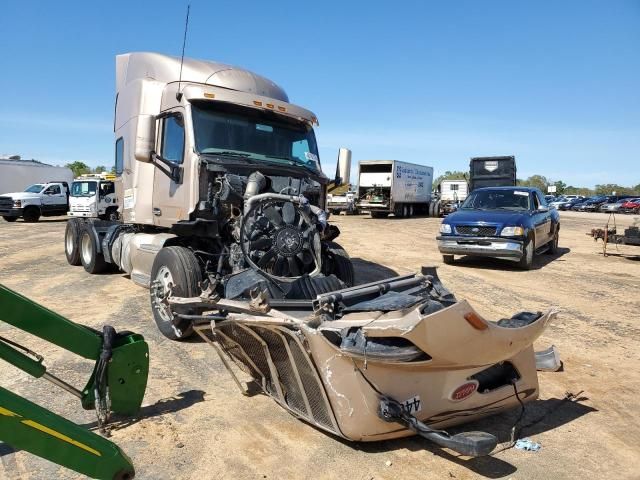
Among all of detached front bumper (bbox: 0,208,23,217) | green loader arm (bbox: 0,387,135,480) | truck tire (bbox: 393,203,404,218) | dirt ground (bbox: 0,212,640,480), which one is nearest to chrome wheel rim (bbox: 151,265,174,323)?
dirt ground (bbox: 0,212,640,480)

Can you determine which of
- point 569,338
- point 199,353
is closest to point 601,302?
point 569,338

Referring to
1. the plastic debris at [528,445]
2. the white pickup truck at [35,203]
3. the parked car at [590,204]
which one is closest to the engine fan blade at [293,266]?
the plastic debris at [528,445]

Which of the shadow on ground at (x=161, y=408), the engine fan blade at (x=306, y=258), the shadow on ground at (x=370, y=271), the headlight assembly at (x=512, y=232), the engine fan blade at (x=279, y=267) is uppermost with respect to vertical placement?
the headlight assembly at (x=512, y=232)

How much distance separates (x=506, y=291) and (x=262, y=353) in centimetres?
633

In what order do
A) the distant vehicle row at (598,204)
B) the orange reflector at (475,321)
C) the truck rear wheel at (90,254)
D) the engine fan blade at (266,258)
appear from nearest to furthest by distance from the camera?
the orange reflector at (475,321), the engine fan blade at (266,258), the truck rear wheel at (90,254), the distant vehicle row at (598,204)

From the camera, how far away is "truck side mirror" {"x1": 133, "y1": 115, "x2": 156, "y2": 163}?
622 centimetres

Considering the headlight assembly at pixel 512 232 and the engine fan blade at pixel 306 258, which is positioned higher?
→ the headlight assembly at pixel 512 232

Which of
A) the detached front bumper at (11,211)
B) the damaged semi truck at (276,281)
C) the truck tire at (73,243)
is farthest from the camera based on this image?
the detached front bumper at (11,211)

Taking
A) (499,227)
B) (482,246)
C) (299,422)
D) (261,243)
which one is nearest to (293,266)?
(261,243)

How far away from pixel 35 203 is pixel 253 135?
22.6 meters

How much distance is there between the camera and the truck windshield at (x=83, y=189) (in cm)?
2236

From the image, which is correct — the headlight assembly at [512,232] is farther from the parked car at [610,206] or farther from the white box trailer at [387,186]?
the parked car at [610,206]

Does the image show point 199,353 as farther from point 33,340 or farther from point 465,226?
point 465,226

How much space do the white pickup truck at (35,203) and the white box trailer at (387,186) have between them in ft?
53.4
